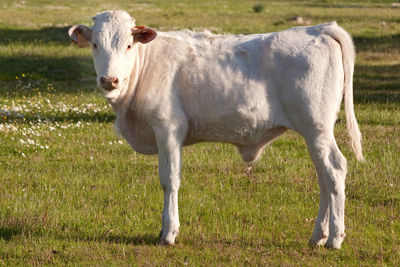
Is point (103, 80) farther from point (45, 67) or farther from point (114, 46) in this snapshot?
point (45, 67)

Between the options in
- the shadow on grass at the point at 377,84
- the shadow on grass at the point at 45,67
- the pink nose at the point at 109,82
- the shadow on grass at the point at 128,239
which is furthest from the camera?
the shadow on grass at the point at 45,67

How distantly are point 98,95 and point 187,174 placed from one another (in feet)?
23.7

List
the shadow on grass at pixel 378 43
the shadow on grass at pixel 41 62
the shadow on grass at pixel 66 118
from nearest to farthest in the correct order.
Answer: the shadow on grass at pixel 66 118
the shadow on grass at pixel 41 62
the shadow on grass at pixel 378 43

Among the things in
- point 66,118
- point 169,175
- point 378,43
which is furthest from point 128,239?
point 378,43

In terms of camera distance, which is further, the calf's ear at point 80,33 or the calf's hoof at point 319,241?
the calf's ear at point 80,33

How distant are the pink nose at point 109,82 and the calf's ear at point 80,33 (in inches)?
31.4

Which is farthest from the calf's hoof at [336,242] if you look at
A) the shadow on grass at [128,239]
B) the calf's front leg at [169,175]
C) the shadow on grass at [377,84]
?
the shadow on grass at [377,84]

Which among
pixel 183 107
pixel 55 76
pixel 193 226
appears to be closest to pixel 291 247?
pixel 193 226

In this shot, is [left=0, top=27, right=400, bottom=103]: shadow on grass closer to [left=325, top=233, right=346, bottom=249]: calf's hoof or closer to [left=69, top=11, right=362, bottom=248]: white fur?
[left=69, top=11, right=362, bottom=248]: white fur

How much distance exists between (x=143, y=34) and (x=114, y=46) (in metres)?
0.38

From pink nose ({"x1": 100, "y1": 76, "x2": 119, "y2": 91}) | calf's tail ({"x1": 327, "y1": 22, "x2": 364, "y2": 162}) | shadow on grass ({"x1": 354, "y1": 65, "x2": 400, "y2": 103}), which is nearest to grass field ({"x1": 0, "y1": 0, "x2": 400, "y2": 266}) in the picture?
shadow on grass ({"x1": 354, "y1": 65, "x2": 400, "y2": 103})

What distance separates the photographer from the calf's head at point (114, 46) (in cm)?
677

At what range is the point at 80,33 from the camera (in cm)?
733

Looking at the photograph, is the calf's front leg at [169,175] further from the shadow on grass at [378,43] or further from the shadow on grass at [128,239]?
the shadow on grass at [378,43]
